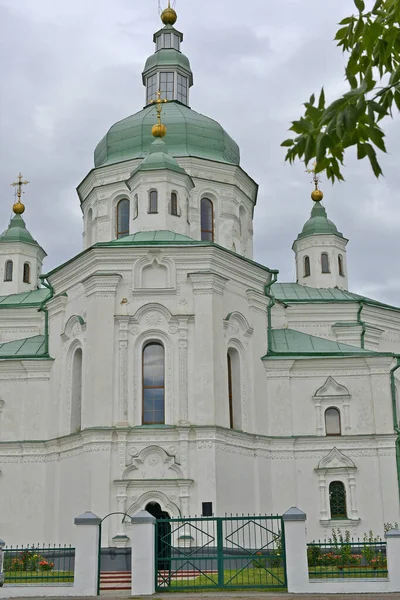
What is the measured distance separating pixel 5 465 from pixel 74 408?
296cm

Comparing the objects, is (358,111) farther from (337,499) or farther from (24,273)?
(24,273)

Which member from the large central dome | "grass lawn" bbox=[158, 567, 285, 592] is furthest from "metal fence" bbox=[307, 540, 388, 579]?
the large central dome

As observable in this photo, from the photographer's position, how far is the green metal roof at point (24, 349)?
87.7ft

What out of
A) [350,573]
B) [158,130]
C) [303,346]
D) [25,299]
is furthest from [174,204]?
[350,573]

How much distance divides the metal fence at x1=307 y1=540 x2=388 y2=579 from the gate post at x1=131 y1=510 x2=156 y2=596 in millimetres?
3090

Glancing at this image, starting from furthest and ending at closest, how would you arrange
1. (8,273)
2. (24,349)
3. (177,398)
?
(8,273)
(24,349)
(177,398)

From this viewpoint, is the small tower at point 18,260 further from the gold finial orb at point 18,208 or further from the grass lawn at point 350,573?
the grass lawn at point 350,573

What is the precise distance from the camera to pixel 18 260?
3734cm

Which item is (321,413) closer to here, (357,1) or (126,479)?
(126,479)

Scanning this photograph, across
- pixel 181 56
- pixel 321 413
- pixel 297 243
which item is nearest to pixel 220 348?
pixel 321 413

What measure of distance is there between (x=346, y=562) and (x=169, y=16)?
91.3ft

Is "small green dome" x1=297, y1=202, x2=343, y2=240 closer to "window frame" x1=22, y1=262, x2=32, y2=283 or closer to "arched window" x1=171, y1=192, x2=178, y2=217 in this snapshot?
"arched window" x1=171, y1=192, x2=178, y2=217

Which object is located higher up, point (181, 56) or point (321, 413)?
point (181, 56)

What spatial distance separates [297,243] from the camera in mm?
36250
